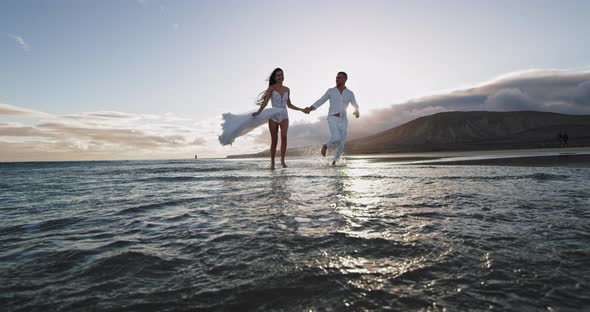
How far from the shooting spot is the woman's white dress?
11.0 meters

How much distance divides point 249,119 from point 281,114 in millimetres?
1212

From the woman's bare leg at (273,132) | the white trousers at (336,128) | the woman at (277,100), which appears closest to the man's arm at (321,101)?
the white trousers at (336,128)

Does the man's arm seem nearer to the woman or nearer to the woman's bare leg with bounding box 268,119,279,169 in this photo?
the woman

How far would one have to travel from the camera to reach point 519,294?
4.47ft

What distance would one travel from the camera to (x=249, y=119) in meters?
11.1

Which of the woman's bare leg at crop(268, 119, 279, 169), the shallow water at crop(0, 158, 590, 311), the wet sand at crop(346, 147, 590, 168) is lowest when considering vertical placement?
the shallow water at crop(0, 158, 590, 311)

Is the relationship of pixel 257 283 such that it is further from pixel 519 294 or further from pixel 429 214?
pixel 429 214

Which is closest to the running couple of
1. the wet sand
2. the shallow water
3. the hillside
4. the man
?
the man

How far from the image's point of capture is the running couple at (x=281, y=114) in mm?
11055

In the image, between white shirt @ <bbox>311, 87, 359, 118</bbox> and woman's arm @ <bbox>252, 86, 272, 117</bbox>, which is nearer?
woman's arm @ <bbox>252, 86, 272, 117</bbox>

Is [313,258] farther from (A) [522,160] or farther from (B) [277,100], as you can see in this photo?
(A) [522,160]

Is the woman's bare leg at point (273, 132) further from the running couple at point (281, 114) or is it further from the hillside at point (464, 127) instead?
the hillside at point (464, 127)

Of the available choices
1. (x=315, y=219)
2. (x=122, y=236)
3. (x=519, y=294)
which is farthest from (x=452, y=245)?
(x=122, y=236)

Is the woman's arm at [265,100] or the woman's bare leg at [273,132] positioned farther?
the woman's bare leg at [273,132]
